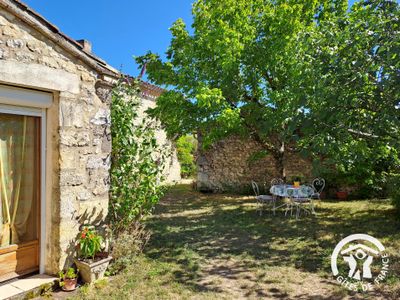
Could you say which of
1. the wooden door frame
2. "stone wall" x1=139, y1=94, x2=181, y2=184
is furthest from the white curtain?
"stone wall" x1=139, y1=94, x2=181, y2=184

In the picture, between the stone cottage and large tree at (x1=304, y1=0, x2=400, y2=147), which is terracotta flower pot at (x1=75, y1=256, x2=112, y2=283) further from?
large tree at (x1=304, y1=0, x2=400, y2=147)

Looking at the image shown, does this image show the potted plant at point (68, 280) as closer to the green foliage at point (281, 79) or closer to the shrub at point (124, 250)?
the shrub at point (124, 250)

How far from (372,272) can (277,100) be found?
4.39 metres

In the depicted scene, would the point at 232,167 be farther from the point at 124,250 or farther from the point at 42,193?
the point at 42,193

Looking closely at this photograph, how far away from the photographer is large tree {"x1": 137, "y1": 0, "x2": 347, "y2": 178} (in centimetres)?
738

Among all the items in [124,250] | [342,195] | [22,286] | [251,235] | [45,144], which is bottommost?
[251,235]

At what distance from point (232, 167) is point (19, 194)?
31.1 ft

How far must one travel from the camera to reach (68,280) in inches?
143

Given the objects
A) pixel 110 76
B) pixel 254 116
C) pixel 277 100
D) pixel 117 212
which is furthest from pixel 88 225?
pixel 254 116

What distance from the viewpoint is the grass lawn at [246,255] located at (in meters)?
3.73

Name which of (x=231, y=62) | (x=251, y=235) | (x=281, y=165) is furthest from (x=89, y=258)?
(x=281, y=165)

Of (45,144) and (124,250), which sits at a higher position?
(45,144)

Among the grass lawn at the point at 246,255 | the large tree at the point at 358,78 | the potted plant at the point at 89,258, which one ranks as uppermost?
the large tree at the point at 358,78

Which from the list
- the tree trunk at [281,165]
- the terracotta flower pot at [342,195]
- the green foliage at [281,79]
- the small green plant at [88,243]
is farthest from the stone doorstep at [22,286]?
the terracotta flower pot at [342,195]
